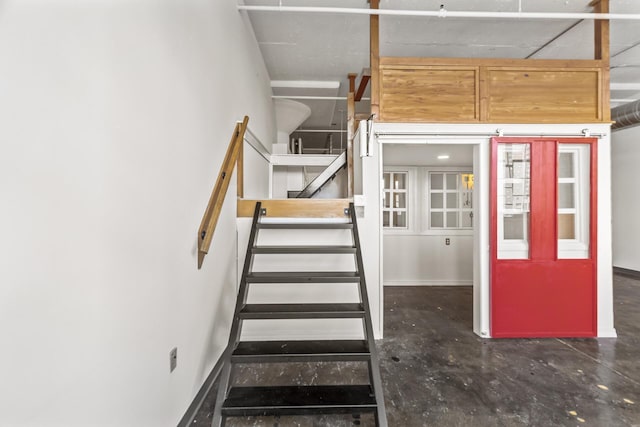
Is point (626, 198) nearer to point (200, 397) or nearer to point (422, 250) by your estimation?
point (422, 250)

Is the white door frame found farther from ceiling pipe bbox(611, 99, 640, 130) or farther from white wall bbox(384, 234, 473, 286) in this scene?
ceiling pipe bbox(611, 99, 640, 130)

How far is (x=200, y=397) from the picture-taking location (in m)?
2.10

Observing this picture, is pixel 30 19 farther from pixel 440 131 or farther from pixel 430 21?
pixel 430 21

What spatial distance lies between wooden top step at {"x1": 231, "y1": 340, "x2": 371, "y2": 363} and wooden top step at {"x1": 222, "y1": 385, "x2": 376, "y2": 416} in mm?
187

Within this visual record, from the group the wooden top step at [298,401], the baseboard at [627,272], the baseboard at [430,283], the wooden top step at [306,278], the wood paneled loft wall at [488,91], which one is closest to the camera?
the wooden top step at [298,401]

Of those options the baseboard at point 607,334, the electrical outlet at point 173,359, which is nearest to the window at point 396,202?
the baseboard at point 607,334

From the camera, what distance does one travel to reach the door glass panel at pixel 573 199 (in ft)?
10.5

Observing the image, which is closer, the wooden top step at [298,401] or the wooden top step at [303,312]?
the wooden top step at [298,401]

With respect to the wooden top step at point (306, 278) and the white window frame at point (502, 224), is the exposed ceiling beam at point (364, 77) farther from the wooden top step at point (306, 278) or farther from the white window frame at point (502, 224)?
the wooden top step at point (306, 278)

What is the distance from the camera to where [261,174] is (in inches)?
178

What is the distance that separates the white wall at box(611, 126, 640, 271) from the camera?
19.9ft

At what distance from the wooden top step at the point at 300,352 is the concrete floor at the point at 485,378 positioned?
480 millimetres

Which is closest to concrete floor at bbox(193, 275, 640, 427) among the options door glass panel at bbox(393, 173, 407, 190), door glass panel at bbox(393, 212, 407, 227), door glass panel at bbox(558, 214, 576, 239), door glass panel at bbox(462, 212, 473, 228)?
door glass panel at bbox(558, 214, 576, 239)

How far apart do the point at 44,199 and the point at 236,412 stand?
1440 mm
